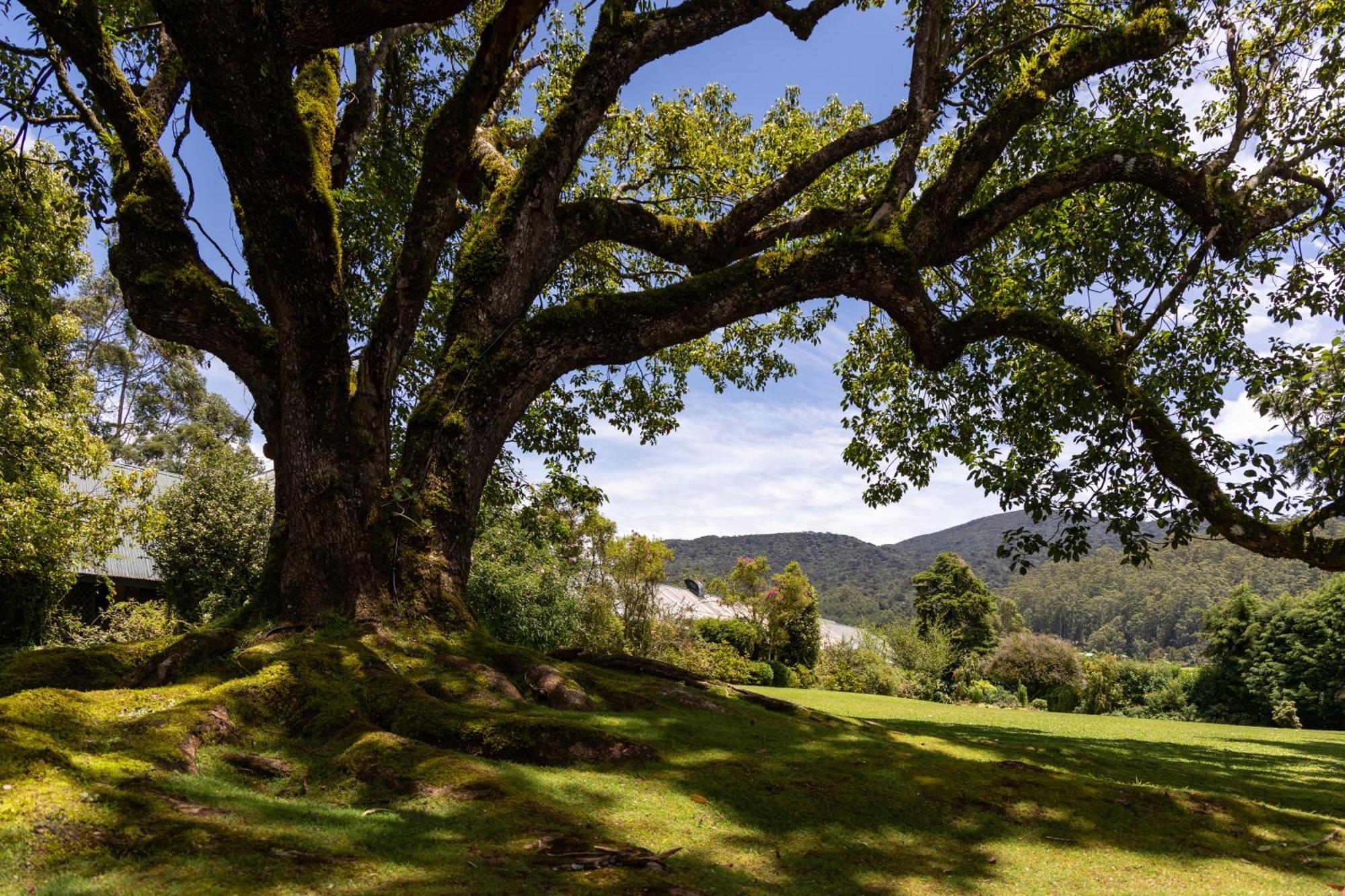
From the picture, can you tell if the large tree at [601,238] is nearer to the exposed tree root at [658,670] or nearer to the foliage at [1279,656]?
the exposed tree root at [658,670]

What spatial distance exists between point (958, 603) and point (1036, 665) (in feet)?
36.1

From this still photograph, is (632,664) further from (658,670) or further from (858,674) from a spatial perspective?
(858,674)

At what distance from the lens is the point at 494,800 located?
3.30m

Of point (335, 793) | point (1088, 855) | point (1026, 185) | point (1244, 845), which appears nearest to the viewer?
point (335, 793)

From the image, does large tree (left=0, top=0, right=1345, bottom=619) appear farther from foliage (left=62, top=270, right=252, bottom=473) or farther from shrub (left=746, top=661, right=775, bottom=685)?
foliage (left=62, top=270, right=252, bottom=473)

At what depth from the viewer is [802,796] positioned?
3.98 m

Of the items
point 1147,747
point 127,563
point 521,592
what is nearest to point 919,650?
point 521,592

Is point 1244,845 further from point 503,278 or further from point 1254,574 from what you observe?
point 1254,574

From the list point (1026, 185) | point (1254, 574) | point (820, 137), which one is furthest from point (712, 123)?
point (1254, 574)

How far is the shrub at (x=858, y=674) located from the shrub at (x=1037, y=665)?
461cm

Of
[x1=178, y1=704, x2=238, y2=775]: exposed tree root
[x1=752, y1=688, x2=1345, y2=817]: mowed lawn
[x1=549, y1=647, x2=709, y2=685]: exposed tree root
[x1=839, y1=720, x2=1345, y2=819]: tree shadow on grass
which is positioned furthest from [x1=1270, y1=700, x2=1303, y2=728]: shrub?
[x1=178, y1=704, x2=238, y2=775]: exposed tree root

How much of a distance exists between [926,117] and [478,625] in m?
7.26

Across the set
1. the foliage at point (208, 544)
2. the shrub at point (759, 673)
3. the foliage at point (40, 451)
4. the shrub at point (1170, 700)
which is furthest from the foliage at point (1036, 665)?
the foliage at point (40, 451)

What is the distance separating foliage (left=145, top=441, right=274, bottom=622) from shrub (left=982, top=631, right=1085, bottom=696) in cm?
2728
